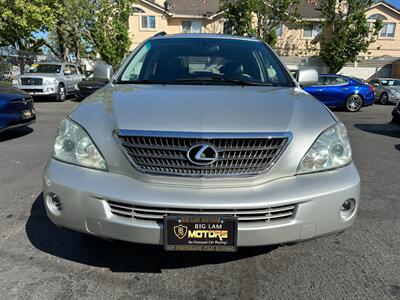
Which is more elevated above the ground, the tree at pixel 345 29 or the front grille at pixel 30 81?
the tree at pixel 345 29

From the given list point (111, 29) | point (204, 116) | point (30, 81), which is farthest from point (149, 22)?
point (204, 116)

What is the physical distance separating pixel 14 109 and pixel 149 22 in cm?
2832

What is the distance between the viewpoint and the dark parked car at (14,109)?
625 cm

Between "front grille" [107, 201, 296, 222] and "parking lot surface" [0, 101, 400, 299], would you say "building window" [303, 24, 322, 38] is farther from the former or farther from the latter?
"front grille" [107, 201, 296, 222]

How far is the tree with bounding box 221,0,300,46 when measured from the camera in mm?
25973

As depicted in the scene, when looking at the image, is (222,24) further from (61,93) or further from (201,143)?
(201,143)

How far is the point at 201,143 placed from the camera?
2.08 meters

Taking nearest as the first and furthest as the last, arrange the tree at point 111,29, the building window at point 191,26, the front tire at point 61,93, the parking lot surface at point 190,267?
1. the parking lot surface at point 190,267
2. the front tire at point 61,93
3. the tree at point 111,29
4. the building window at point 191,26

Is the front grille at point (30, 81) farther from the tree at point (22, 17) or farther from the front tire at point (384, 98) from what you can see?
the front tire at point (384, 98)

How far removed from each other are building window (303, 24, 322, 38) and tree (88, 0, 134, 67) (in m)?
16.8

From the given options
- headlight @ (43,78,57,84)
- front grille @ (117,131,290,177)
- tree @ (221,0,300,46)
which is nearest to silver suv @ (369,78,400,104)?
tree @ (221,0,300,46)

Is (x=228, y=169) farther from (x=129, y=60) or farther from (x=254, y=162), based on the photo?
(x=129, y=60)

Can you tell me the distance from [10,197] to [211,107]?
273 centimetres

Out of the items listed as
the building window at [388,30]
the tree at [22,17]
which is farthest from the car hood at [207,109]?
the building window at [388,30]
